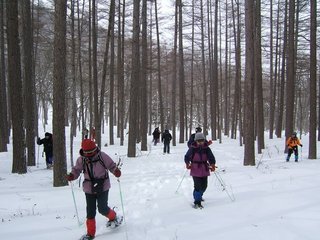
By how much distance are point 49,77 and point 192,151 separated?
33988mm

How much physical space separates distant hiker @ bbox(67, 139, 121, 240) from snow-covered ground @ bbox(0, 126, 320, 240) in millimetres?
427

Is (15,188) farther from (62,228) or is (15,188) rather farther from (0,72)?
(0,72)

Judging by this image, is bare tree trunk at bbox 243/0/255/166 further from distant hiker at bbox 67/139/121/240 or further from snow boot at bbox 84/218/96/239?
snow boot at bbox 84/218/96/239

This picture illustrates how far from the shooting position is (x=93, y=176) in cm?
587

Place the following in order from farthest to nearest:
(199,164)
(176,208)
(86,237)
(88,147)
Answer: (199,164), (176,208), (88,147), (86,237)

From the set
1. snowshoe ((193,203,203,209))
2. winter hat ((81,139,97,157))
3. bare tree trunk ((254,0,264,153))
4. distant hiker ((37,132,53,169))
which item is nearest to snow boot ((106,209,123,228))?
winter hat ((81,139,97,157))

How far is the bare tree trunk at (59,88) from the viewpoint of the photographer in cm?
975

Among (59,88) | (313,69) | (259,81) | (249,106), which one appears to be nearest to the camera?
(59,88)

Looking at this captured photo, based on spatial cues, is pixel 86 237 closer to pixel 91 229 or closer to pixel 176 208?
pixel 91 229

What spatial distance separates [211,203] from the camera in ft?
26.4

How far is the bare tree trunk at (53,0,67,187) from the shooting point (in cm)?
975

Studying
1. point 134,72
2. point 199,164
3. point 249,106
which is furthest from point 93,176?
point 134,72

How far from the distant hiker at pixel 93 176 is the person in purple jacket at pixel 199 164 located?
2.23 metres

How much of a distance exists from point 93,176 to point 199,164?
8.73 ft
